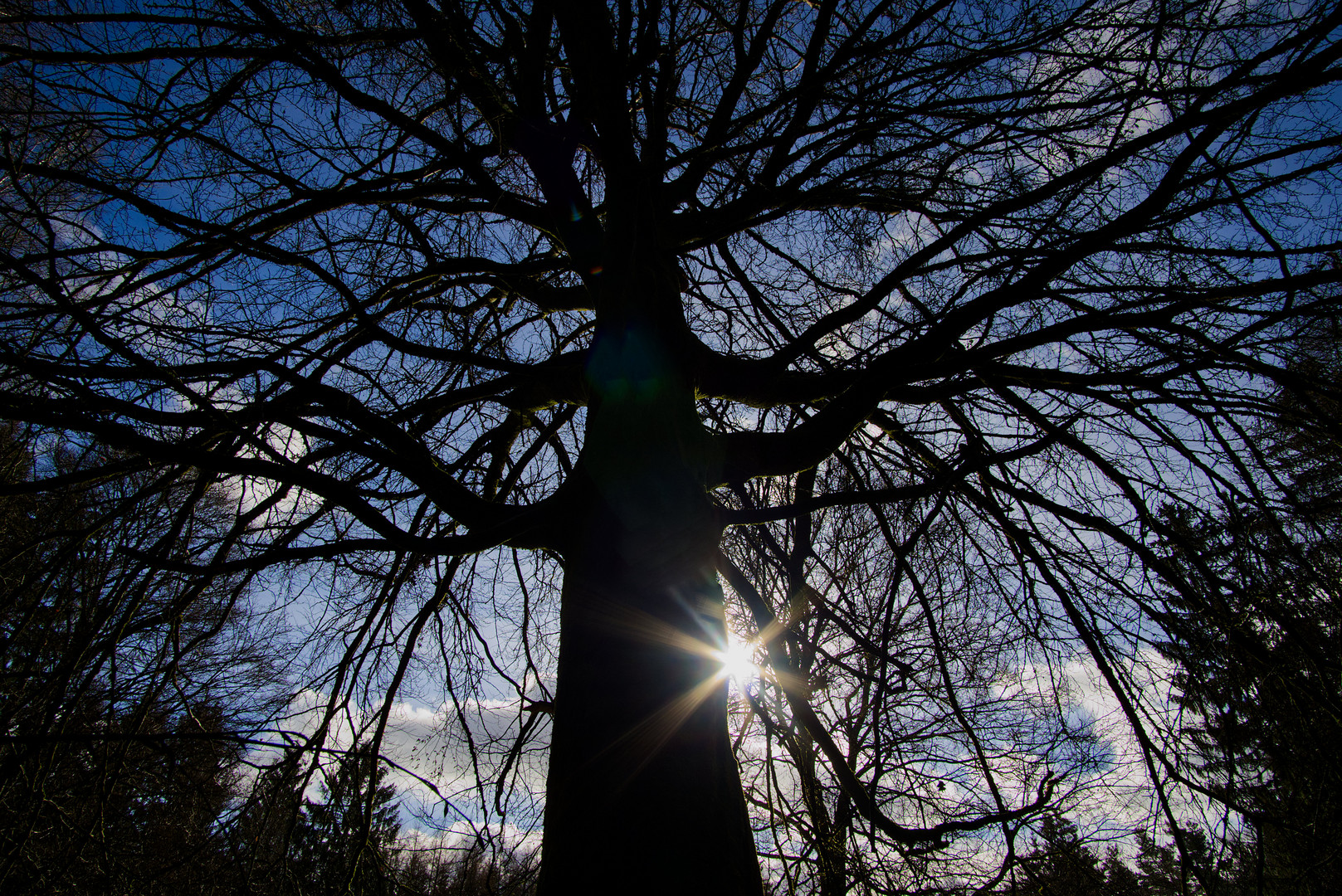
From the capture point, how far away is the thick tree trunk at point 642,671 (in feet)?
5.02

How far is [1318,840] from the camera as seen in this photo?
1.86 meters

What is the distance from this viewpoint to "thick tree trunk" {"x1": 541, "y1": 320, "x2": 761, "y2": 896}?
1529 mm

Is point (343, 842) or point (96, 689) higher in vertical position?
point (96, 689)

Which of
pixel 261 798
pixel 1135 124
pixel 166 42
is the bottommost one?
pixel 261 798

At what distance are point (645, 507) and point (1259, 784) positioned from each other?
225cm

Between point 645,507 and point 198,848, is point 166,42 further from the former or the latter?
point 198,848

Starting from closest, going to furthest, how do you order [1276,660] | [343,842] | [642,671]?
[642,671], [1276,660], [343,842]

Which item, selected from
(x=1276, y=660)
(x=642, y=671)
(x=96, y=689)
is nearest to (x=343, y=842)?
(x=96, y=689)

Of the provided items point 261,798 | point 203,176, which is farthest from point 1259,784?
point 203,176

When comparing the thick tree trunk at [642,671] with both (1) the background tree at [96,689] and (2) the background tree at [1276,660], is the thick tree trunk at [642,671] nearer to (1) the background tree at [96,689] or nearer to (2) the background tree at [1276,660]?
(1) the background tree at [96,689]

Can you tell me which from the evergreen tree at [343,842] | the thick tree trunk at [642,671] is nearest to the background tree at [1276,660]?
the thick tree trunk at [642,671]

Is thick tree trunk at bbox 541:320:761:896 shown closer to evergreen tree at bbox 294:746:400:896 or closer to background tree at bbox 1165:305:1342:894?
evergreen tree at bbox 294:746:400:896

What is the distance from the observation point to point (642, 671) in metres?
1.81

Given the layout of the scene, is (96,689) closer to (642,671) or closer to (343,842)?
(343,842)
